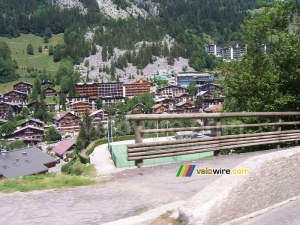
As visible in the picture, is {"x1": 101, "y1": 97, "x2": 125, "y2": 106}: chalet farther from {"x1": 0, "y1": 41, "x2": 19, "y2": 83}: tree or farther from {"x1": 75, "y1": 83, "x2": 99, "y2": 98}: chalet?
{"x1": 0, "y1": 41, "x2": 19, "y2": 83}: tree

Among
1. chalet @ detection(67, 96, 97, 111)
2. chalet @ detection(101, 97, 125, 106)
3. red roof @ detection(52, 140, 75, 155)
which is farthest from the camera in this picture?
chalet @ detection(101, 97, 125, 106)

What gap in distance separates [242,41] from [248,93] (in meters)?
2.38

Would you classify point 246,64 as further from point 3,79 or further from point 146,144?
point 3,79

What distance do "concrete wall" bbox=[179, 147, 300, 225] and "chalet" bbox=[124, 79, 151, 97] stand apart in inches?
6224

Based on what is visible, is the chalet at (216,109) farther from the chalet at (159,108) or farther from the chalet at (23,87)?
the chalet at (23,87)

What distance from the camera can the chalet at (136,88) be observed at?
166 metres

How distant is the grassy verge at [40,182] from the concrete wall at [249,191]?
236 centimetres

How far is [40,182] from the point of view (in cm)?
593

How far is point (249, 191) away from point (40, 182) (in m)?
3.08

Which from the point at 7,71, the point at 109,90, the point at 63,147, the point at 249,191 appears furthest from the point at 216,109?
the point at 7,71

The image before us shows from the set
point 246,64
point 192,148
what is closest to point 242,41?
point 246,64

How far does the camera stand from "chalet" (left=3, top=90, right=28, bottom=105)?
155 meters

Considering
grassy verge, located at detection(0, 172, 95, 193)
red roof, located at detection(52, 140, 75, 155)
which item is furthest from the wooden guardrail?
red roof, located at detection(52, 140, 75, 155)

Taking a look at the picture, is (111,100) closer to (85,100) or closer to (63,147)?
(85,100)
